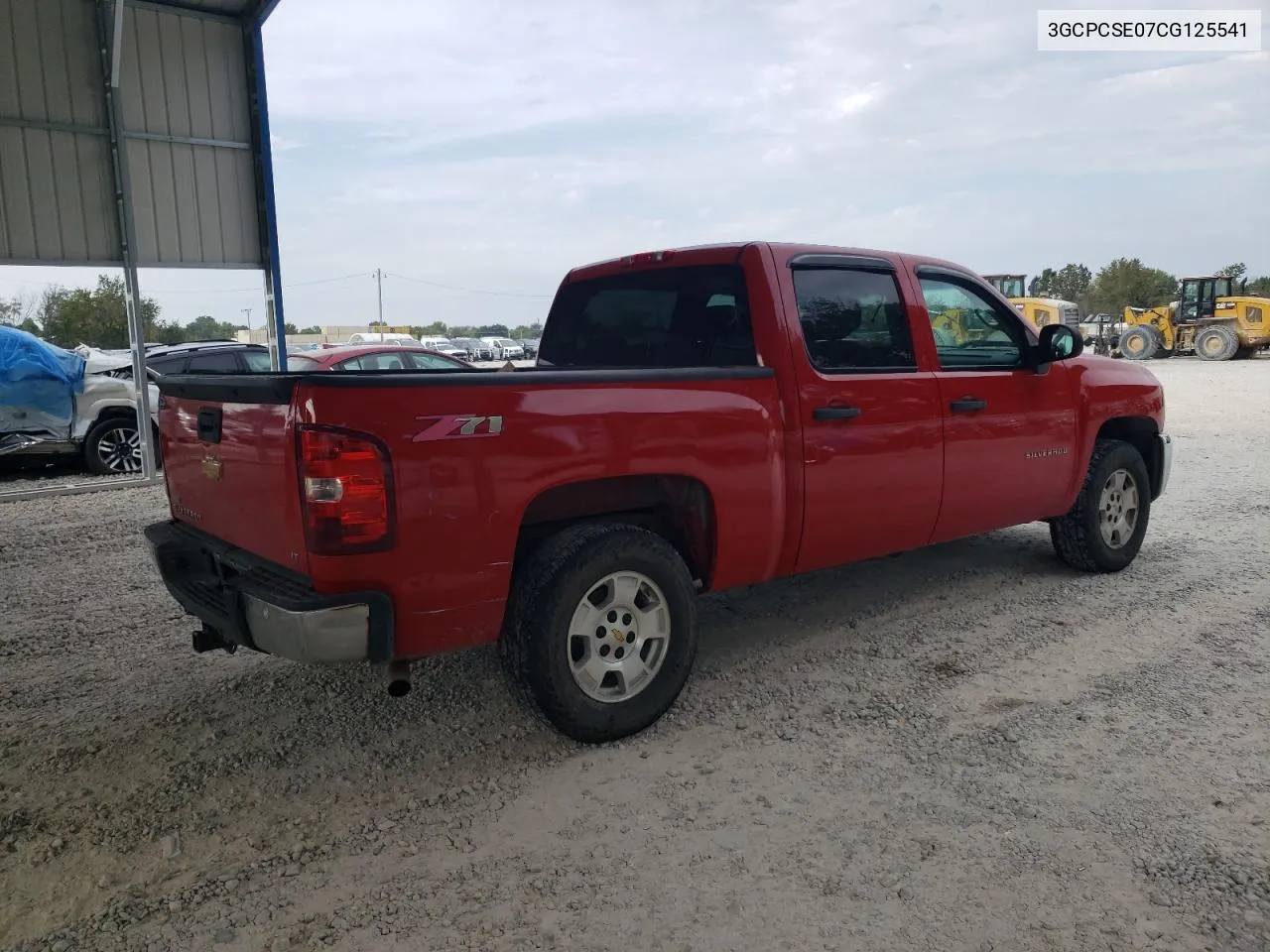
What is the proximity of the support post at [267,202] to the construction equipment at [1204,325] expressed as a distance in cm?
2738

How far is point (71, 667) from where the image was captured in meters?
4.32

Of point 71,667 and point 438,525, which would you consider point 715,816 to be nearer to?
point 438,525

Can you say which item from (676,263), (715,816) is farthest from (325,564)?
(676,263)

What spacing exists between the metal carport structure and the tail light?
303 inches


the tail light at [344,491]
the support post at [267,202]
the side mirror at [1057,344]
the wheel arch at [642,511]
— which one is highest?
the support post at [267,202]

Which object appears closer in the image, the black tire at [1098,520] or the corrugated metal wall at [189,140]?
the black tire at [1098,520]

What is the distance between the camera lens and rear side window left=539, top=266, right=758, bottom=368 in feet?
13.5

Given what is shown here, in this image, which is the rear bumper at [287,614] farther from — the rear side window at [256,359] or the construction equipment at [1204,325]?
the construction equipment at [1204,325]

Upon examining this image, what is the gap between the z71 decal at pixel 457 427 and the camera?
2882 millimetres

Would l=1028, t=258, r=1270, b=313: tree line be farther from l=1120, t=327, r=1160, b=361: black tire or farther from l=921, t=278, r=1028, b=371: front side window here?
l=921, t=278, r=1028, b=371: front side window

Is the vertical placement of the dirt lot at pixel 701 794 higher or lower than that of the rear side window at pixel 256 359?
lower

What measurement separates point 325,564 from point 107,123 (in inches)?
343

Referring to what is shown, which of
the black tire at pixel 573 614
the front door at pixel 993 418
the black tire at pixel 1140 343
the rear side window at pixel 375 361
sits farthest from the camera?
the black tire at pixel 1140 343

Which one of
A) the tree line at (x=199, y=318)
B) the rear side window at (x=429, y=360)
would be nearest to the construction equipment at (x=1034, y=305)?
the tree line at (x=199, y=318)
